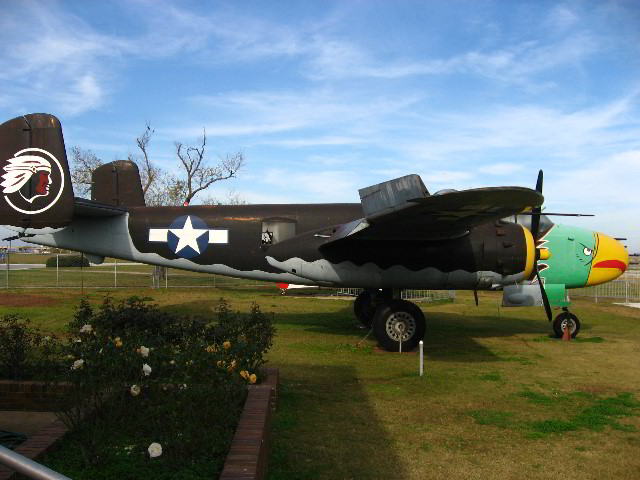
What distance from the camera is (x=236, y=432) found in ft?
16.9

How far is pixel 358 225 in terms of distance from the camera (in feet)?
39.5

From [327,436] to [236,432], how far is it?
192 cm

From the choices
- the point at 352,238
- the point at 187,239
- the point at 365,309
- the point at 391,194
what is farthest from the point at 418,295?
the point at 391,194

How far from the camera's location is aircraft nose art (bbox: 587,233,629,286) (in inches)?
575

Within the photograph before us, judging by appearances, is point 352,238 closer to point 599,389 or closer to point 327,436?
point 599,389

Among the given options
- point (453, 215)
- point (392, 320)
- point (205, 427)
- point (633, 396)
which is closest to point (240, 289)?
point (392, 320)

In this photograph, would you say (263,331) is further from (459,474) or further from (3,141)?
(3,141)

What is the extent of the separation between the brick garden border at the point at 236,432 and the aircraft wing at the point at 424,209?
4487 millimetres

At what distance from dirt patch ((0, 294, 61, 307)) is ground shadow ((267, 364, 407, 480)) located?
14.9 metres

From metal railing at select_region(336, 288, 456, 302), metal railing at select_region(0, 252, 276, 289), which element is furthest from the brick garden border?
metal railing at select_region(336, 288, 456, 302)

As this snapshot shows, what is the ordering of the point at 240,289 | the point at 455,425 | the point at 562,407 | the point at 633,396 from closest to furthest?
the point at 455,425 < the point at 562,407 < the point at 633,396 < the point at 240,289

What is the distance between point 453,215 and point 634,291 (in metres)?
27.6

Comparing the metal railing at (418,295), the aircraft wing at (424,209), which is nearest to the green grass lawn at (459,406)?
the aircraft wing at (424,209)

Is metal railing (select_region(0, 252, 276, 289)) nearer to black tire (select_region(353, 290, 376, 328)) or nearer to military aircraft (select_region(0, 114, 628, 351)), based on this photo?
military aircraft (select_region(0, 114, 628, 351))
